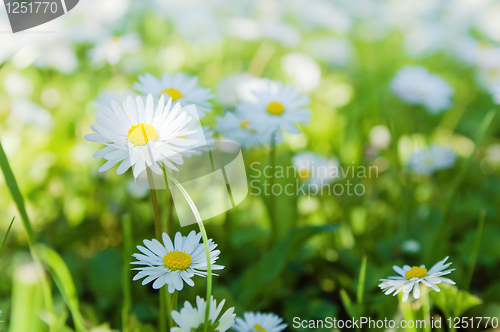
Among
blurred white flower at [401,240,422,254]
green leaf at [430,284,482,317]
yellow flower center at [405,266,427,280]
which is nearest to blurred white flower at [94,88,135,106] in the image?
yellow flower center at [405,266,427,280]

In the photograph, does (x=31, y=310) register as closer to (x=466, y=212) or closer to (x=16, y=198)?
(x=16, y=198)

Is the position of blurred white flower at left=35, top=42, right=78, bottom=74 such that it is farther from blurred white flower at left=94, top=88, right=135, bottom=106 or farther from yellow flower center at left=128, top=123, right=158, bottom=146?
yellow flower center at left=128, top=123, right=158, bottom=146

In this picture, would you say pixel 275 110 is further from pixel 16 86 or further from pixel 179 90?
pixel 16 86

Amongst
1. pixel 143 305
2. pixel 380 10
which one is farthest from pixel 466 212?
pixel 380 10

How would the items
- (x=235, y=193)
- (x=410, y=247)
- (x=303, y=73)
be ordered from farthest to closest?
(x=303, y=73) < (x=235, y=193) < (x=410, y=247)

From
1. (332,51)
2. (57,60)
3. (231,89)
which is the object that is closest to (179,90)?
(231,89)
